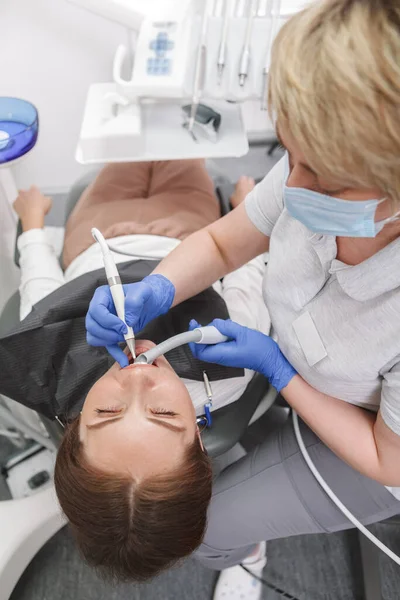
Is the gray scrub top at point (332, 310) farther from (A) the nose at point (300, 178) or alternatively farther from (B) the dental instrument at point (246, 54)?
(B) the dental instrument at point (246, 54)

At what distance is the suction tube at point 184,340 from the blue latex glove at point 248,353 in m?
0.02

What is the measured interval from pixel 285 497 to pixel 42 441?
0.74 m

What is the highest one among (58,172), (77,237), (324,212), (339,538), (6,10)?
(6,10)

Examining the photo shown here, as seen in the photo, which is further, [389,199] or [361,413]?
[361,413]

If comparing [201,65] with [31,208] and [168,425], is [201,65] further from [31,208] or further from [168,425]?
[168,425]

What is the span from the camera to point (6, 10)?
5.09 ft

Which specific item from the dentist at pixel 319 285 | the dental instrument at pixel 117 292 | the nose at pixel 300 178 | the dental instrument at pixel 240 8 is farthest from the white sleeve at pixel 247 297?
the dental instrument at pixel 240 8

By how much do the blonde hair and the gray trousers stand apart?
26.6 inches

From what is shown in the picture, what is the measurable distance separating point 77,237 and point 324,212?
0.89 meters

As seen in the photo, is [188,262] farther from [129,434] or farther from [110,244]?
[129,434]

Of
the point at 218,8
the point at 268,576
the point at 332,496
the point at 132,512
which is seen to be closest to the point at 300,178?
the point at 132,512

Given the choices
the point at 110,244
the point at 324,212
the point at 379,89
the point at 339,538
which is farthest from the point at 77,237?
the point at 339,538

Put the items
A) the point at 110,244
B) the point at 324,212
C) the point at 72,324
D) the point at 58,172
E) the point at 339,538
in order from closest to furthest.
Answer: the point at 324,212 < the point at 72,324 < the point at 110,244 < the point at 339,538 < the point at 58,172

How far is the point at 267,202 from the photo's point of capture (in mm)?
985
